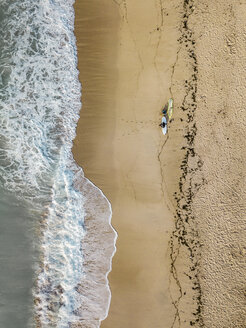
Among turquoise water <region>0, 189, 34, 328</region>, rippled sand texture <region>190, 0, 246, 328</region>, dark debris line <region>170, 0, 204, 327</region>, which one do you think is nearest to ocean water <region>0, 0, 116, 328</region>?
turquoise water <region>0, 189, 34, 328</region>

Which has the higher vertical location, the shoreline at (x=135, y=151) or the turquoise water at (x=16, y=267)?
the shoreline at (x=135, y=151)

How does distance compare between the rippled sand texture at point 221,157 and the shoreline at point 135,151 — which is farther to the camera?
the shoreline at point 135,151

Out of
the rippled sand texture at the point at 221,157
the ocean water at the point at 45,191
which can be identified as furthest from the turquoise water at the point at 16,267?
the rippled sand texture at the point at 221,157

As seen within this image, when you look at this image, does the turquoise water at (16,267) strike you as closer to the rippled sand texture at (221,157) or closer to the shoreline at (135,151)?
the shoreline at (135,151)

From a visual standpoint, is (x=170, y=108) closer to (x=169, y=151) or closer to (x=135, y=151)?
(x=169, y=151)

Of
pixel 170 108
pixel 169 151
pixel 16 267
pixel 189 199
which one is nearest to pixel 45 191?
pixel 16 267

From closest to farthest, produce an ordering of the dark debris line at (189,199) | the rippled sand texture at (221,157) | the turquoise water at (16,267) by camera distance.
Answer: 1. the rippled sand texture at (221,157)
2. the dark debris line at (189,199)
3. the turquoise water at (16,267)
